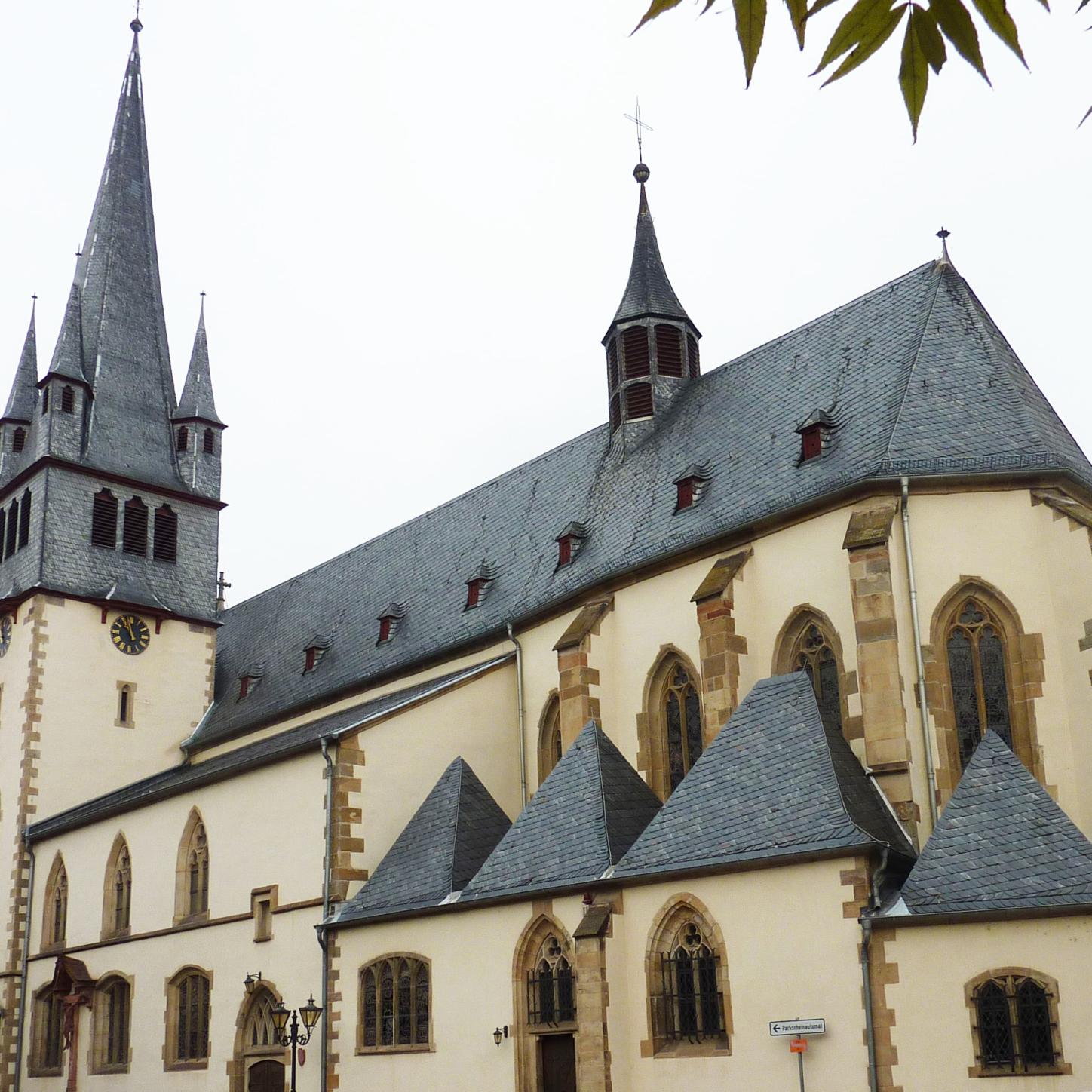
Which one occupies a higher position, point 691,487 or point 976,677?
point 691,487

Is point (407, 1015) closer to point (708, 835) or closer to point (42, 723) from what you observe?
point (708, 835)

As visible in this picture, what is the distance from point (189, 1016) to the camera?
25.8m

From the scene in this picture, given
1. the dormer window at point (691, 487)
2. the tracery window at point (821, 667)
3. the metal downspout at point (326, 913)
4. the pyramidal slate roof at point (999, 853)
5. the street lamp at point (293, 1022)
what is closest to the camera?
the pyramidal slate roof at point (999, 853)

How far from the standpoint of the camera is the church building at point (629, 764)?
16.3m

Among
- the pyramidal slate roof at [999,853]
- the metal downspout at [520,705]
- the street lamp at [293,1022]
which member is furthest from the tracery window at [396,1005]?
the pyramidal slate roof at [999,853]

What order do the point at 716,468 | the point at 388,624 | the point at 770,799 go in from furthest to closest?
1. the point at 388,624
2. the point at 716,468
3. the point at 770,799

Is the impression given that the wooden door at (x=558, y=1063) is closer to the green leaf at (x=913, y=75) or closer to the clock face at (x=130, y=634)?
the green leaf at (x=913, y=75)

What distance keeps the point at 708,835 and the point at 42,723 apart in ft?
68.2

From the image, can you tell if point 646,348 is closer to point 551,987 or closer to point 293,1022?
point 551,987

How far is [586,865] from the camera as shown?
754 inches

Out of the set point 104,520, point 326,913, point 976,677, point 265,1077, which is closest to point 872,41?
point 976,677

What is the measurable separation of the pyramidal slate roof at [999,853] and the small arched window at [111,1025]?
17.5m

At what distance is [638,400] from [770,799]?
12788 millimetres

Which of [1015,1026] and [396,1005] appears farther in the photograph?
[396,1005]
